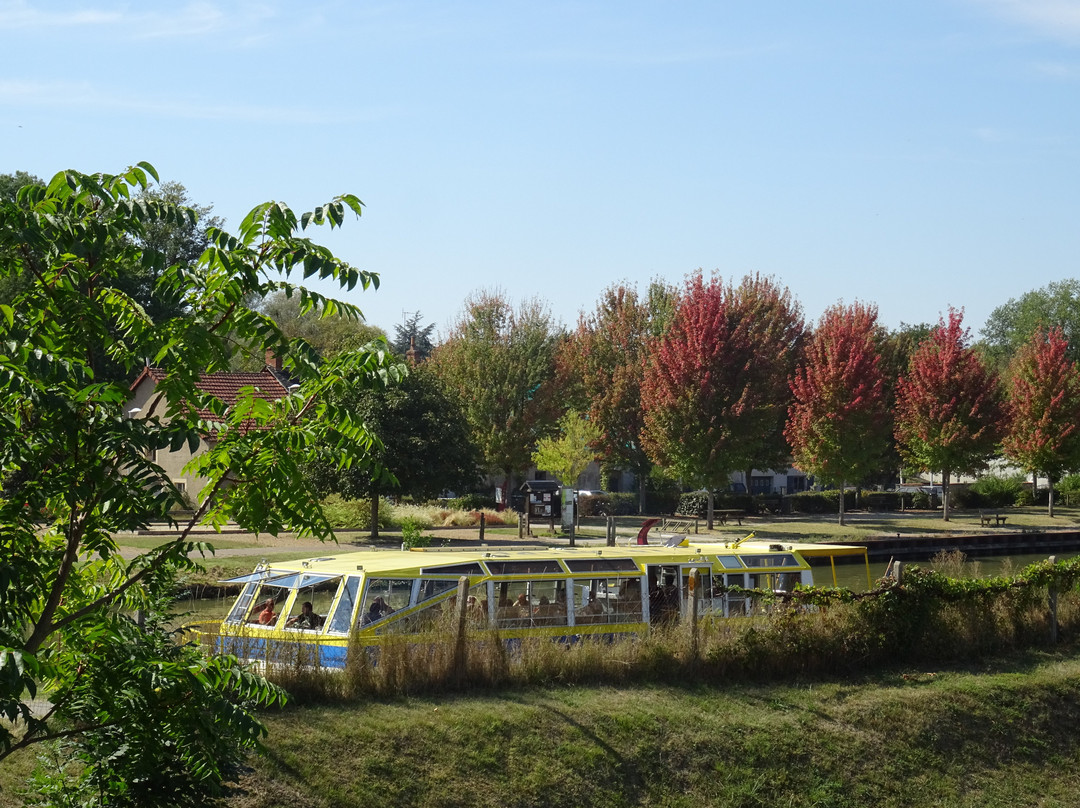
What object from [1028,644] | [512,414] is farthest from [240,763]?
[512,414]

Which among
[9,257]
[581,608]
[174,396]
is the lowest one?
[581,608]

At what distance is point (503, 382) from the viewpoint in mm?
57469

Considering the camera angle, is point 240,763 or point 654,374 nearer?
point 240,763

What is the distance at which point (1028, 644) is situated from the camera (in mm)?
19125

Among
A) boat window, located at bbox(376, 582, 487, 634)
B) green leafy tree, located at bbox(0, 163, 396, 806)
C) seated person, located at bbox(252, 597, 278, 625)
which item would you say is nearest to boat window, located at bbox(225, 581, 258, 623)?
seated person, located at bbox(252, 597, 278, 625)

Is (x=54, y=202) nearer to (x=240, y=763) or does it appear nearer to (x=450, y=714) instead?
(x=240, y=763)

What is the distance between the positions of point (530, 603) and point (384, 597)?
248 centimetres

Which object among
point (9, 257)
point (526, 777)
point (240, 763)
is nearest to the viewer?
point (9, 257)

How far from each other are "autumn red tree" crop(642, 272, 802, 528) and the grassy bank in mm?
29572

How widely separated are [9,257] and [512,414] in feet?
166

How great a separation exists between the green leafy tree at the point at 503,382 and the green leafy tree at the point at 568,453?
3.13 metres

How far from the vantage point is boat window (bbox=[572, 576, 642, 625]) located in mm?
17766

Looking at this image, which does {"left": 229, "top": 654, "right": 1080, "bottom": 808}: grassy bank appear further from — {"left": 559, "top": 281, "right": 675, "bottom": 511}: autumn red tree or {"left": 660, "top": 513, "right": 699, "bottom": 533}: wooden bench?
{"left": 559, "top": 281, "right": 675, "bottom": 511}: autumn red tree

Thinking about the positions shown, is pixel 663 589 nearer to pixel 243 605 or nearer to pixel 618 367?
pixel 243 605
